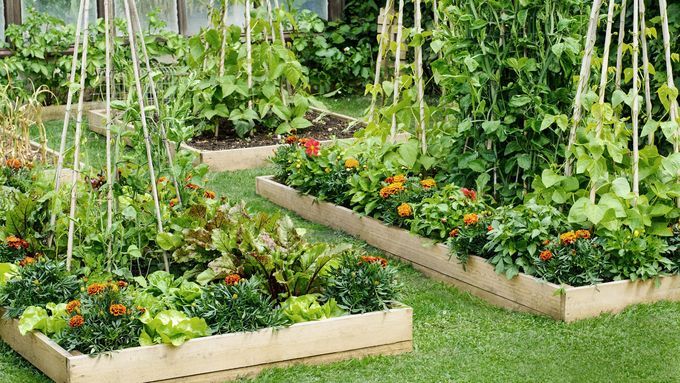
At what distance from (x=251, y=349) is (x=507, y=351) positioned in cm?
113

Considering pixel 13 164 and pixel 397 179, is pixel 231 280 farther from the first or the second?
pixel 13 164

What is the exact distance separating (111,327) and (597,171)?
2457mm

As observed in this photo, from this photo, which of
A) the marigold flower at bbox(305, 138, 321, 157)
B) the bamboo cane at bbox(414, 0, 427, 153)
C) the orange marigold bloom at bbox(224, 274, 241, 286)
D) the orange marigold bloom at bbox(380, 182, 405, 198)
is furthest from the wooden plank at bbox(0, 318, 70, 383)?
the bamboo cane at bbox(414, 0, 427, 153)

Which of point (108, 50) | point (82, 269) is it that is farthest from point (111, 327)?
point (108, 50)

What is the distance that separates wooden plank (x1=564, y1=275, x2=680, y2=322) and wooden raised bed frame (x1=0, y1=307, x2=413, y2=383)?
0.82 metres

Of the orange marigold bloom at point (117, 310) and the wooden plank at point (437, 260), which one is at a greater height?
the orange marigold bloom at point (117, 310)

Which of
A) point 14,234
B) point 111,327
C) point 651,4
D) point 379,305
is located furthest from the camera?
point 651,4

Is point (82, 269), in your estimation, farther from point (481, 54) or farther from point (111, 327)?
point (481, 54)

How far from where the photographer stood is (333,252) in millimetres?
4777

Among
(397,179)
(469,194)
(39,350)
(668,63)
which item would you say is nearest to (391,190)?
(397,179)

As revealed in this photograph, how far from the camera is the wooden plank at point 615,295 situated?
16.4 feet

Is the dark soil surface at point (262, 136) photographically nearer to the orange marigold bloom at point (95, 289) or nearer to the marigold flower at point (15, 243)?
the marigold flower at point (15, 243)

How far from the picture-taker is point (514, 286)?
17.0ft

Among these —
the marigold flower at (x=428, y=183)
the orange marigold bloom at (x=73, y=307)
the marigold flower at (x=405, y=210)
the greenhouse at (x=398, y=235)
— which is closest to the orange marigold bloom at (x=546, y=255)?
the greenhouse at (x=398, y=235)
